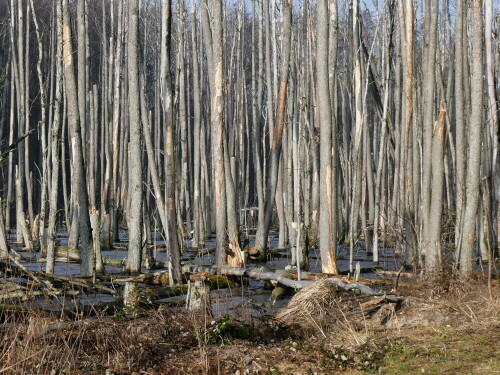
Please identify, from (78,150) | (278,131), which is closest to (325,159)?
(278,131)

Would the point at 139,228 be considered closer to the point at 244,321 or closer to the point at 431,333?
the point at 244,321

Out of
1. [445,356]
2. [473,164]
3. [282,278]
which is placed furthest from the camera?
[282,278]

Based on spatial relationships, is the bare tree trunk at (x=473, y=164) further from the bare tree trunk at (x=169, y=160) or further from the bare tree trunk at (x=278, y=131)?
the bare tree trunk at (x=278, y=131)

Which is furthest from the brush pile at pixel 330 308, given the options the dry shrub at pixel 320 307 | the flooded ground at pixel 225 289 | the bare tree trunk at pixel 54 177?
the bare tree trunk at pixel 54 177

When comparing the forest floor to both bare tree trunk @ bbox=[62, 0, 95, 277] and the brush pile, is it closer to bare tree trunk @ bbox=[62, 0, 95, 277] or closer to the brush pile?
the brush pile

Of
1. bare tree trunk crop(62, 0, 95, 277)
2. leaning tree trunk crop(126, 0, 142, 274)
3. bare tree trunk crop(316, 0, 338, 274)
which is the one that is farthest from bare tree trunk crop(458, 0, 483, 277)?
bare tree trunk crop(62, 0, 95, 277)

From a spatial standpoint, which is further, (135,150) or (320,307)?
(135,150)

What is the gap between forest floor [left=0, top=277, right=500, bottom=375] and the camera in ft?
15.9

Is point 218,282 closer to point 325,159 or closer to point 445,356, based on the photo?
point 325,159

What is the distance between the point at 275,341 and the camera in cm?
599

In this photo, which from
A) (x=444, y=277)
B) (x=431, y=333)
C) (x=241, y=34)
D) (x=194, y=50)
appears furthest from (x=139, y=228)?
(x=241, y=34)

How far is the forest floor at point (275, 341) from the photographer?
15.9 ft

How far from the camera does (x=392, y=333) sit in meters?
6.48

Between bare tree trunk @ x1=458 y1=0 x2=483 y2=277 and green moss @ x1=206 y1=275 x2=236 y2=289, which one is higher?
bare tree trunk @ x1=458 y1=0 x2=483 y2=277
